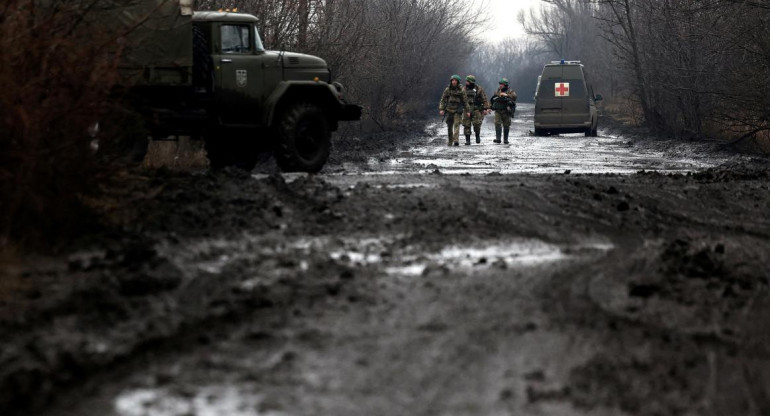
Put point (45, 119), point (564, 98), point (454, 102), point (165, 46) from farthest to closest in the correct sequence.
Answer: point (564, 98)
point (454, 102)
point (165, 46)
point (45, 119)

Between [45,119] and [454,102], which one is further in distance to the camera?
[454,102]

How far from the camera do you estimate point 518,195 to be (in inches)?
440

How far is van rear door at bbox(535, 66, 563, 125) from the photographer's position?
30672mm

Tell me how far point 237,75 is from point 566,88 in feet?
61.2

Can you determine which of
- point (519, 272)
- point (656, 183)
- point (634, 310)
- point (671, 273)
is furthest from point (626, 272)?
point (656, 183)

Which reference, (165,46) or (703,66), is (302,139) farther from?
(703,66)

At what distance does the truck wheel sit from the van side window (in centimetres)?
101

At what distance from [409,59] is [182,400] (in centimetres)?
4134

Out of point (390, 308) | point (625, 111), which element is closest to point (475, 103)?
point (390, 308)

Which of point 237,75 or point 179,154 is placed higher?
point 237,75

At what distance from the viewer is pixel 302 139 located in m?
14.1

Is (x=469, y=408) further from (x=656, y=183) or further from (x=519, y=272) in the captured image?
(x=656, y=183)

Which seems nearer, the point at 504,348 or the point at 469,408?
the point at 469,408

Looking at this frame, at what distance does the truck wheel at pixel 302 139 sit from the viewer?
542 inches
